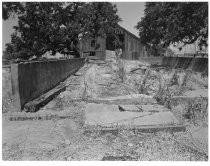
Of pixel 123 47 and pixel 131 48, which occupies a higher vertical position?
pixel 123 47

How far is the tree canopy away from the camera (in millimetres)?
28359

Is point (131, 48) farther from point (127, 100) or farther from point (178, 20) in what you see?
point (127, 100)

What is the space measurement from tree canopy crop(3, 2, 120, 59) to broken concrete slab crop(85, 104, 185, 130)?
2507cm

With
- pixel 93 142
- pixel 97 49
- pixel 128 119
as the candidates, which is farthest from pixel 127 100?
pixel 97 49

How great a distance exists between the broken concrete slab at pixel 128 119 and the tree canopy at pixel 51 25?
82.3ft

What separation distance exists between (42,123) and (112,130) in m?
1.44

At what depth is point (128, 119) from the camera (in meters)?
4.59

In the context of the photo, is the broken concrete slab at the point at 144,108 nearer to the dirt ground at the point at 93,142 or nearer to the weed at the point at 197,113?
the weed at the point at 197,113

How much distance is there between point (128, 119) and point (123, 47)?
124 feet

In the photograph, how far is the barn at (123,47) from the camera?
40.2 m

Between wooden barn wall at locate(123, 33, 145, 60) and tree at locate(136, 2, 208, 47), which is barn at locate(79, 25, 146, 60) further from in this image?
tree at locate(136, 2, 208, 47)

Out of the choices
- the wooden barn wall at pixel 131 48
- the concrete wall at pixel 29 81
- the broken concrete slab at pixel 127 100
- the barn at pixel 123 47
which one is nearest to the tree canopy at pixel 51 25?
the barn at pixel 123 47

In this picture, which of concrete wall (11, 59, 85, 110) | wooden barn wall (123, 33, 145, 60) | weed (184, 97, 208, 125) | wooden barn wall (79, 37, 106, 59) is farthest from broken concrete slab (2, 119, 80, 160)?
wooden barn wall (123, 33, 145, 60)
